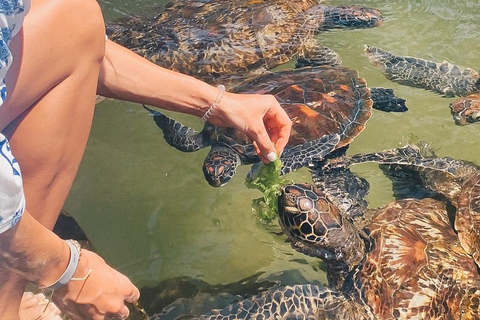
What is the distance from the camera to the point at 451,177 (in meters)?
3.03

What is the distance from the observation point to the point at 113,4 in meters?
5.12

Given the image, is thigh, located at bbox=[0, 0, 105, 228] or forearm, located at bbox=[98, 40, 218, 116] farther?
forearm, located at bbox=[98, 40, 218, 116]

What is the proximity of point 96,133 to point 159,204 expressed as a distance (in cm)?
91

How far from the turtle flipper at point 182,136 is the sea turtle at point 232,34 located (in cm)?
80

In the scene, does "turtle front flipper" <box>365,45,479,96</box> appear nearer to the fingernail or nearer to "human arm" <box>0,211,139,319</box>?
the fingernail

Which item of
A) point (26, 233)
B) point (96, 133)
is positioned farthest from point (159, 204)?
point (26, 233)

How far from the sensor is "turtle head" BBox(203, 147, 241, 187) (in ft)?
10.2

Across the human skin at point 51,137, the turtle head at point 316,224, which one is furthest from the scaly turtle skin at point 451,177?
the human skin at point 51,137

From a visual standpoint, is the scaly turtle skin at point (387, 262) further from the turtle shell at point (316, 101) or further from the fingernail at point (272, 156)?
the turtle shell at point (316, 101)

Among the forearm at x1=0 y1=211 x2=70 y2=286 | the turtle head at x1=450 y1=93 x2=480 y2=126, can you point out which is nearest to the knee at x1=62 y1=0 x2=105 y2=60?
the forearm at x1=0 y1=211 x2=70 y2=286

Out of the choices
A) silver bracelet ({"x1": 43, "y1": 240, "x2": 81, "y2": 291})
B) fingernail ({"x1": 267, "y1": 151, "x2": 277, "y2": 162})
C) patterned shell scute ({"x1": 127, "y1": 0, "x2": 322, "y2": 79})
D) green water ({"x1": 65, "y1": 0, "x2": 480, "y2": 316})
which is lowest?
green water ({"x1": 65, "y1": 0, "x2": 480, "y2": 316})

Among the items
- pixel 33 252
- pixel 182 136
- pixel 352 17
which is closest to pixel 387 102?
pixel 352 17

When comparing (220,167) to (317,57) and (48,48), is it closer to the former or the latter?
(48,48)

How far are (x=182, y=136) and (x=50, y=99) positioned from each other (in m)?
1.75
